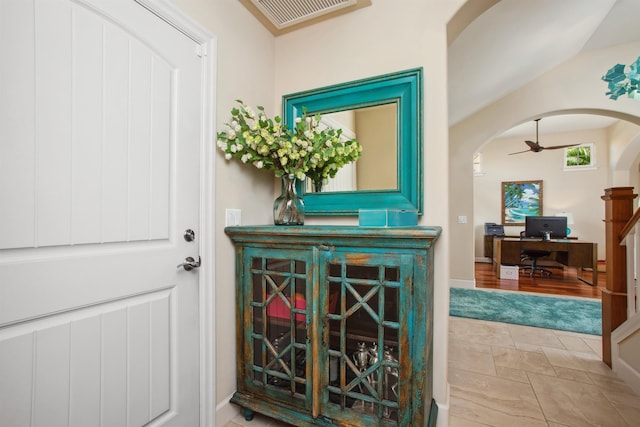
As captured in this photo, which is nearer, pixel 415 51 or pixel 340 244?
pixel 340 244

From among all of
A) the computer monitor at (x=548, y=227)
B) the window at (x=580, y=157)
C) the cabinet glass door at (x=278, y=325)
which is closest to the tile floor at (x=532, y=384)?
the cabinet glass door at (x=278, y=325)

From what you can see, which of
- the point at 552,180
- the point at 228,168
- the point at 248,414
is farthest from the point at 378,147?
the point at 552,180

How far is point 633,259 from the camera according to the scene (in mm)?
1950

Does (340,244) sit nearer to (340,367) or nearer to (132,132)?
(340,367)

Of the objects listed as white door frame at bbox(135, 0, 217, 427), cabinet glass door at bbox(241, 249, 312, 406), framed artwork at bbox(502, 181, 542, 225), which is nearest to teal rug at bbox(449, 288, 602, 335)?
cabinet glass door at bbox(241, 249, 312, 406)

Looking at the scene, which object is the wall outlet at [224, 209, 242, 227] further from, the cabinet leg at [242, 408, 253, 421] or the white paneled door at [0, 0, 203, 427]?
the cabinet leg at [242, 408, 253, 421]

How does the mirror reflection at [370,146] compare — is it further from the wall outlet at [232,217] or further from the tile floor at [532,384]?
the tile floor at [532,384]

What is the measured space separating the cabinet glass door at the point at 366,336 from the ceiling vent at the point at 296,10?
1445mm

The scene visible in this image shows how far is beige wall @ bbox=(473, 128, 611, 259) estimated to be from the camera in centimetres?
652

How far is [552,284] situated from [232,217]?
562cm

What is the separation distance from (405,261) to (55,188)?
1294 mm

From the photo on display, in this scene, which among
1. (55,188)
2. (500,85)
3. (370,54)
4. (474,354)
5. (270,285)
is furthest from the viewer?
(500,85)

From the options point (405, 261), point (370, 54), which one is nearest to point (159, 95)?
point (370, 54)

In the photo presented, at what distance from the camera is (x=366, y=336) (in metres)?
1.27
